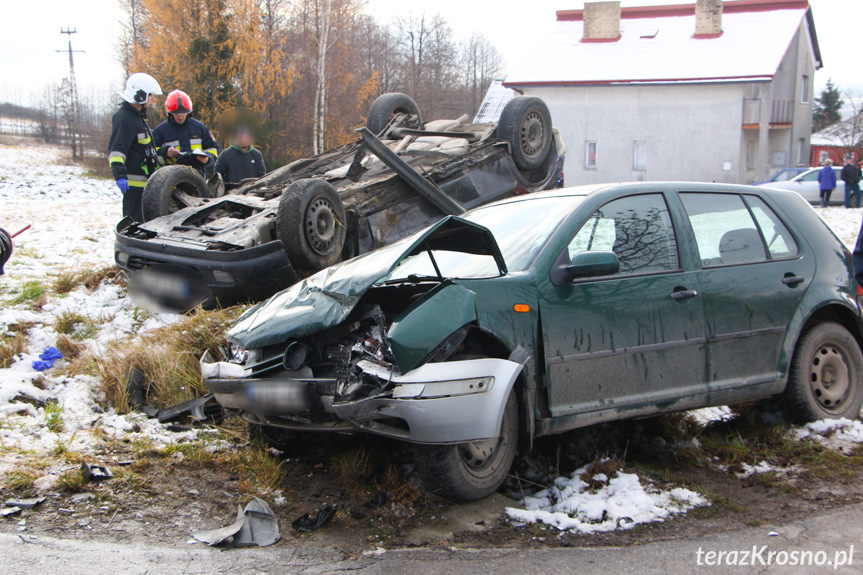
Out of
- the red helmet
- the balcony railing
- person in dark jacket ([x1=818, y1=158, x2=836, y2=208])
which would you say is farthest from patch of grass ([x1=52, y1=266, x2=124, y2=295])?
the balcony railing

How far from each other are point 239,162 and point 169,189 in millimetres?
2059

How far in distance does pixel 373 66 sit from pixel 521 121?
135 ft

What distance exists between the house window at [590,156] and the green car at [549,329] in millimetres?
27470

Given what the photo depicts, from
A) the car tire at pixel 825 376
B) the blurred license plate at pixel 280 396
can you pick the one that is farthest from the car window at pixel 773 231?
the blurred license plate at pixel 280 396

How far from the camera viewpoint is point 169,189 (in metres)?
6.71

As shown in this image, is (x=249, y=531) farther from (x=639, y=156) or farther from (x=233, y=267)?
(x=639, y=156)

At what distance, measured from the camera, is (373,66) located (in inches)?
1853

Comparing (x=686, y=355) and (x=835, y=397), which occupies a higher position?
(x=686, y=355)

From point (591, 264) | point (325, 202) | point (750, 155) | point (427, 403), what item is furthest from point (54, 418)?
point (750, 155)

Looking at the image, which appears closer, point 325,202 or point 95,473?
point 95,473

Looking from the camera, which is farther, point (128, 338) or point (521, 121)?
point (521, 121)

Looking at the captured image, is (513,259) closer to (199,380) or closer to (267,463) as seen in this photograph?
(267,463)

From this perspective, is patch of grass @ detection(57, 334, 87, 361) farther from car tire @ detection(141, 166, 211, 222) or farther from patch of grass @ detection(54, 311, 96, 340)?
car tire @ detection(141, 166, 211, 222)

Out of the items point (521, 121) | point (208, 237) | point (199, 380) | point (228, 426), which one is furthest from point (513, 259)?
point (521, 121)
